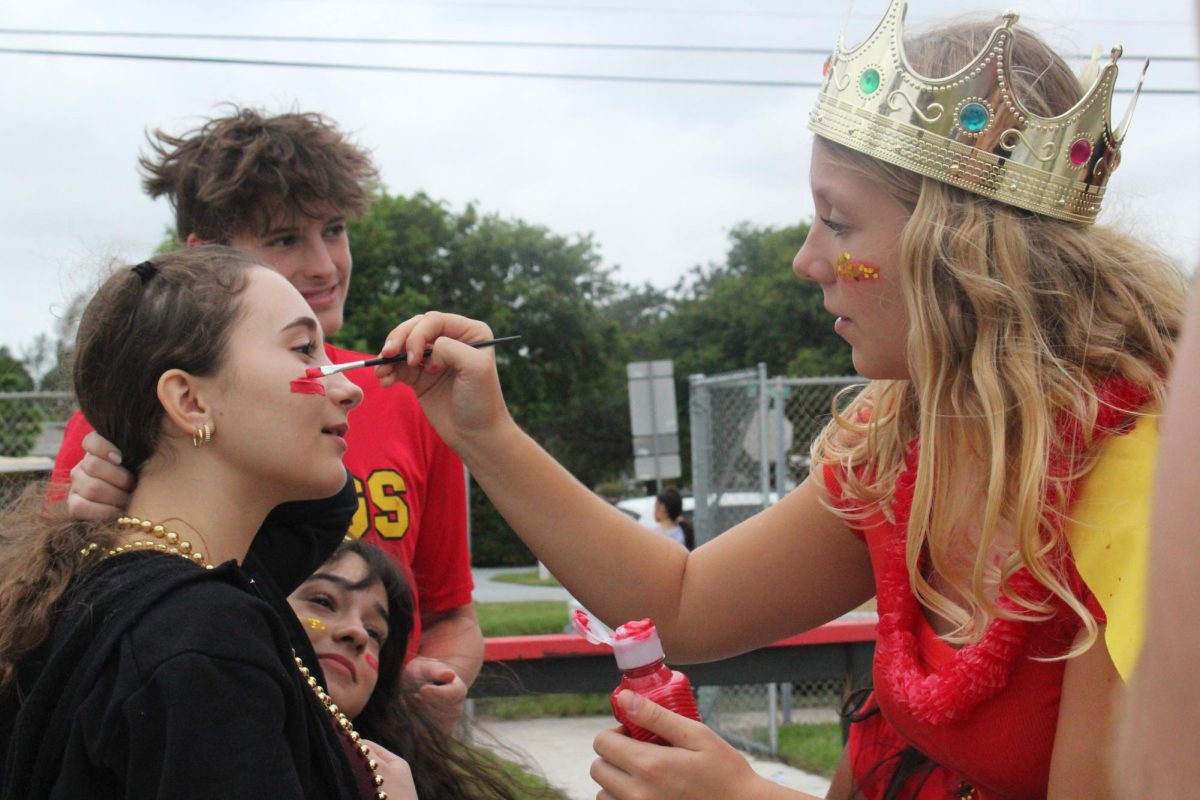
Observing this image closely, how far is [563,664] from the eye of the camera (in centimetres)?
429

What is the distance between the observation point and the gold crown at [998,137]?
5.67 ft

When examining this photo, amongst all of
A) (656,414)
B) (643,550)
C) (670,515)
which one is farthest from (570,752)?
(643,550)

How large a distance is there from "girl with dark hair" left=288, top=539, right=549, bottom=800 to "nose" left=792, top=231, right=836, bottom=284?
43.6 inches

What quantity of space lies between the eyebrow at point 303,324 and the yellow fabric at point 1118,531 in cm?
123

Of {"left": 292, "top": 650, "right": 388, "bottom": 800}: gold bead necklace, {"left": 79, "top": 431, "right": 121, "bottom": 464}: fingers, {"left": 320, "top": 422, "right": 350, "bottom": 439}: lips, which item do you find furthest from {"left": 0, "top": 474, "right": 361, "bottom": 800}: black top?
{"left": 320, "top": 422, "right": 350, "bottom": 439}: lips

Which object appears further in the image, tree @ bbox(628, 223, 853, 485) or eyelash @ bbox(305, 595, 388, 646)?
tree @ bbox(628, 223, 853, 485)

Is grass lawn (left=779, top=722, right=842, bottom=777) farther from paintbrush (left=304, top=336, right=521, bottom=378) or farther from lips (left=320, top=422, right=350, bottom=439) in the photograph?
lips (left=320, top=422, right=350, bottom=439)

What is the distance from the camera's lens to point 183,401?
5.98 feet

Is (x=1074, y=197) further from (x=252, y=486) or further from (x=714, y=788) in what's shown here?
(x=252, y=486)

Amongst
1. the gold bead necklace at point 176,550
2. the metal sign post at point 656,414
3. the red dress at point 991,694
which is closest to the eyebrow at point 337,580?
the gold bead necklace at point 176,550

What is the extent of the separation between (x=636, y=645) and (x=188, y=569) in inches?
23.9

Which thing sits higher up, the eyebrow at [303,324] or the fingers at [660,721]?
the eyebrow at [303,324]

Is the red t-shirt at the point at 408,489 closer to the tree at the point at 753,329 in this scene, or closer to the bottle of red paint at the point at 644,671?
the bottle of red paint at the point at 644,671

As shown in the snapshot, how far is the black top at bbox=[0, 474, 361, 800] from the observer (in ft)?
4.54
